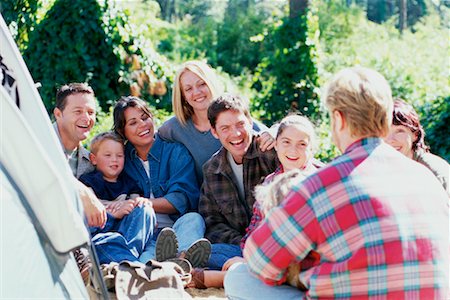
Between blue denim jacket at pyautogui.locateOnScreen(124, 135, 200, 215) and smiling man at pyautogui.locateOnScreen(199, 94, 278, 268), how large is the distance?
17 centimetres

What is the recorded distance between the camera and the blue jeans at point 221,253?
455 centimetres

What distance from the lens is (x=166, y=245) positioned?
438cm

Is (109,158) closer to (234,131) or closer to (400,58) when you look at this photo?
(234,131)

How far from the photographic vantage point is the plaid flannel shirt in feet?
15.5

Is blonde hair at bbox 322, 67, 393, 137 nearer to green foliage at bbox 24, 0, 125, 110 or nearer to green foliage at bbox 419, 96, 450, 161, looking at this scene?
green foliage at bbox 419, 96, 450, 161

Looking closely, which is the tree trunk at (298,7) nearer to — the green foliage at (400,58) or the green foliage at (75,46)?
the green foliage at (400,58)

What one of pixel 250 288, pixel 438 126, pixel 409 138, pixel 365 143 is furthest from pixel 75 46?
pixel 365 143

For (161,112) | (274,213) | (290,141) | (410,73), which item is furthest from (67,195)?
(410,73)

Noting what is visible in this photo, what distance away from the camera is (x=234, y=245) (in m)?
4.68

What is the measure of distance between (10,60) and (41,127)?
247mm

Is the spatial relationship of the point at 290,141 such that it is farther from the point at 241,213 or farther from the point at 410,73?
the point at 410,73

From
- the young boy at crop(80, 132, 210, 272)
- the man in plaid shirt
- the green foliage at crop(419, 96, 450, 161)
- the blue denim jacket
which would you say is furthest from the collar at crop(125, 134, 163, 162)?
the green foliage at crop(419, 96, 450, 161)

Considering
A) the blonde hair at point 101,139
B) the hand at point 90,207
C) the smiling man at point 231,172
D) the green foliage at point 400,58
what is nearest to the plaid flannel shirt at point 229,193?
the smiling man at point 231,172

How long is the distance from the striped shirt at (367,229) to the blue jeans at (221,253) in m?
1.82
